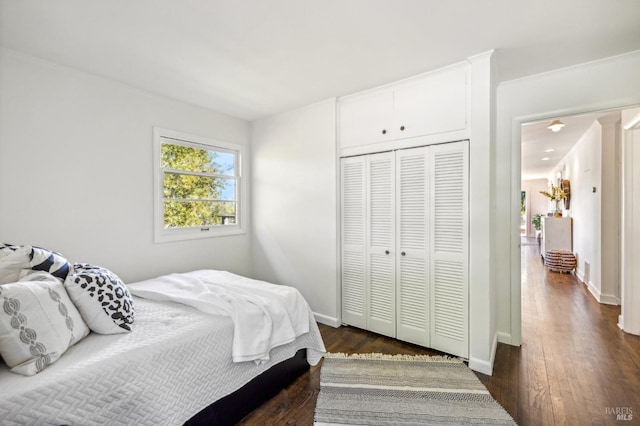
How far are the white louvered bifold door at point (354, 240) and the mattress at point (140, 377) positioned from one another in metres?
1.32

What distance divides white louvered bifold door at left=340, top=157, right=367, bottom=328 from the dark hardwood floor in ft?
0.81

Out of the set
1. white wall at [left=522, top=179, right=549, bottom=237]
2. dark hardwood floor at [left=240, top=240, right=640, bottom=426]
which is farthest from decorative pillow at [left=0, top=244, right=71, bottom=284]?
white wall at [left=522, top=179, right=549, bottom=237]

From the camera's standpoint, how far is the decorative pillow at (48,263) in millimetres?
1633

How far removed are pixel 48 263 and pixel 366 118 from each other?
2746mm

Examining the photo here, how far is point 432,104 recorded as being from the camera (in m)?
2.57

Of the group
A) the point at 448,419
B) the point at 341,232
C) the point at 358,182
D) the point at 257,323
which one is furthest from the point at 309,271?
the point at 448,419

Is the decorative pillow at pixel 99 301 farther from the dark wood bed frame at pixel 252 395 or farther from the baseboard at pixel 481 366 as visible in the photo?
the baseboard at pixel 481 366

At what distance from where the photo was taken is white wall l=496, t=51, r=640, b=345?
238cm

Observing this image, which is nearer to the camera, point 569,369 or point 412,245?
point 569,369

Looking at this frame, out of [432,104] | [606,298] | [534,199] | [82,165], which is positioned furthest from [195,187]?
[534,199]

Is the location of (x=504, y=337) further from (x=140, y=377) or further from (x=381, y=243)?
(x=140, y=377)

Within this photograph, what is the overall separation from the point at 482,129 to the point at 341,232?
1659 millimetres

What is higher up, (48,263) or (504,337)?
(48,263)

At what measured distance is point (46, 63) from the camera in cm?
234
